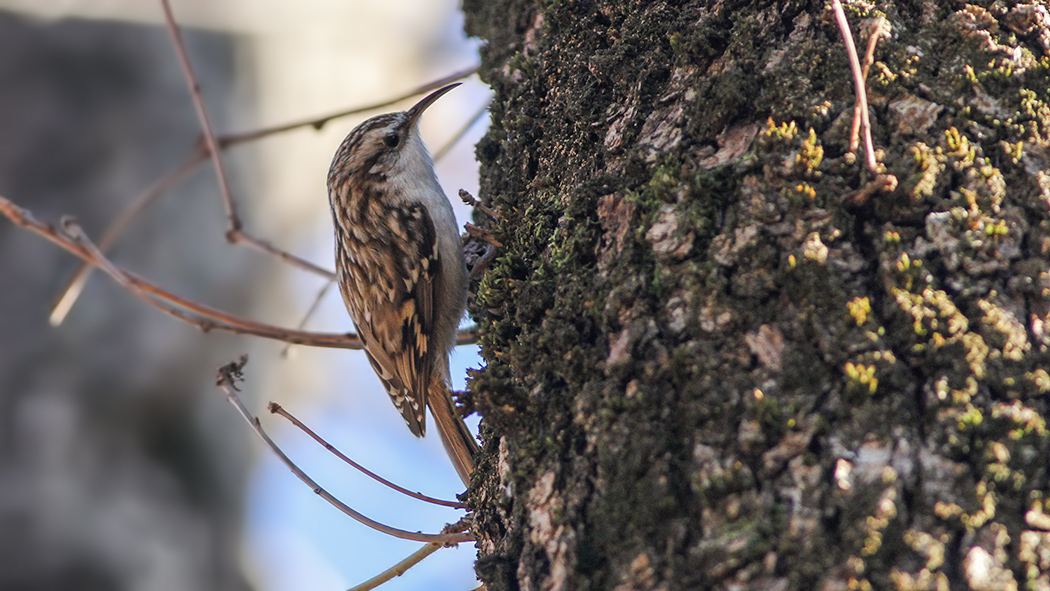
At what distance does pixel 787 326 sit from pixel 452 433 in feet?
5.53

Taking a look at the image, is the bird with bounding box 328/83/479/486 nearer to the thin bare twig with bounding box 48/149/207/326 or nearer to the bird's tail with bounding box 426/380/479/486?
the bird's tail with bounding box 426/380/479/486

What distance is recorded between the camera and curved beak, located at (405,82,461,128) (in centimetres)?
307

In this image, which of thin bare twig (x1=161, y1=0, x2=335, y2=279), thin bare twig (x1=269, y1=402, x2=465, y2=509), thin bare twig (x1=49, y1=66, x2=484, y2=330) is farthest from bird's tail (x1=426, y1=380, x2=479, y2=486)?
thin bare twig (x1=161, y1=0, x2=335, y2=279)

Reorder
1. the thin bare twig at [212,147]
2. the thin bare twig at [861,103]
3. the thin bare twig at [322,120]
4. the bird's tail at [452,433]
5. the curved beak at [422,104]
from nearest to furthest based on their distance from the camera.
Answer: the thin bare twig at [861,103], the thin bare twig at [212,147], the thin bare twig at [322,120], the bird's tail at [452,433], the curved beak at [422,104]

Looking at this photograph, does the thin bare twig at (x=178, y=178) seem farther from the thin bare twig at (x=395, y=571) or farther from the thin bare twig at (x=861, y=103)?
the thin bare twig at (x=861, y=103)

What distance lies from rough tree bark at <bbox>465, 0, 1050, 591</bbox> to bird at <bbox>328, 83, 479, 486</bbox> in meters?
1.33

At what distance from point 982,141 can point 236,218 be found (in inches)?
73.1

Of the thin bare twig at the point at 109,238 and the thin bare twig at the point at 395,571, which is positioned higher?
the thin bare twig at the point at 109,238

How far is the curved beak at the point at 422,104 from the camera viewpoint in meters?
3.07

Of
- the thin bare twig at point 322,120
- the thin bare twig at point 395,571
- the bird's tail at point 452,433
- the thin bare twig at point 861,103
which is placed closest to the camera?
the thin bare twig at point 861,103

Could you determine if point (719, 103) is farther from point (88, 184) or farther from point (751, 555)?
point (88, 184)

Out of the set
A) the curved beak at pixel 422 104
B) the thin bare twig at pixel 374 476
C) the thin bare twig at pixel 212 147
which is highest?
the curved beak at pixel 422 104

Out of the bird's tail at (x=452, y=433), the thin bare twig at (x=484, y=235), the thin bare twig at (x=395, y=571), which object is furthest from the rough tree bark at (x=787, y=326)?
the bird's tail at (x=452, y=433)

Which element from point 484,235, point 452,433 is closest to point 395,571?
point 452,433
